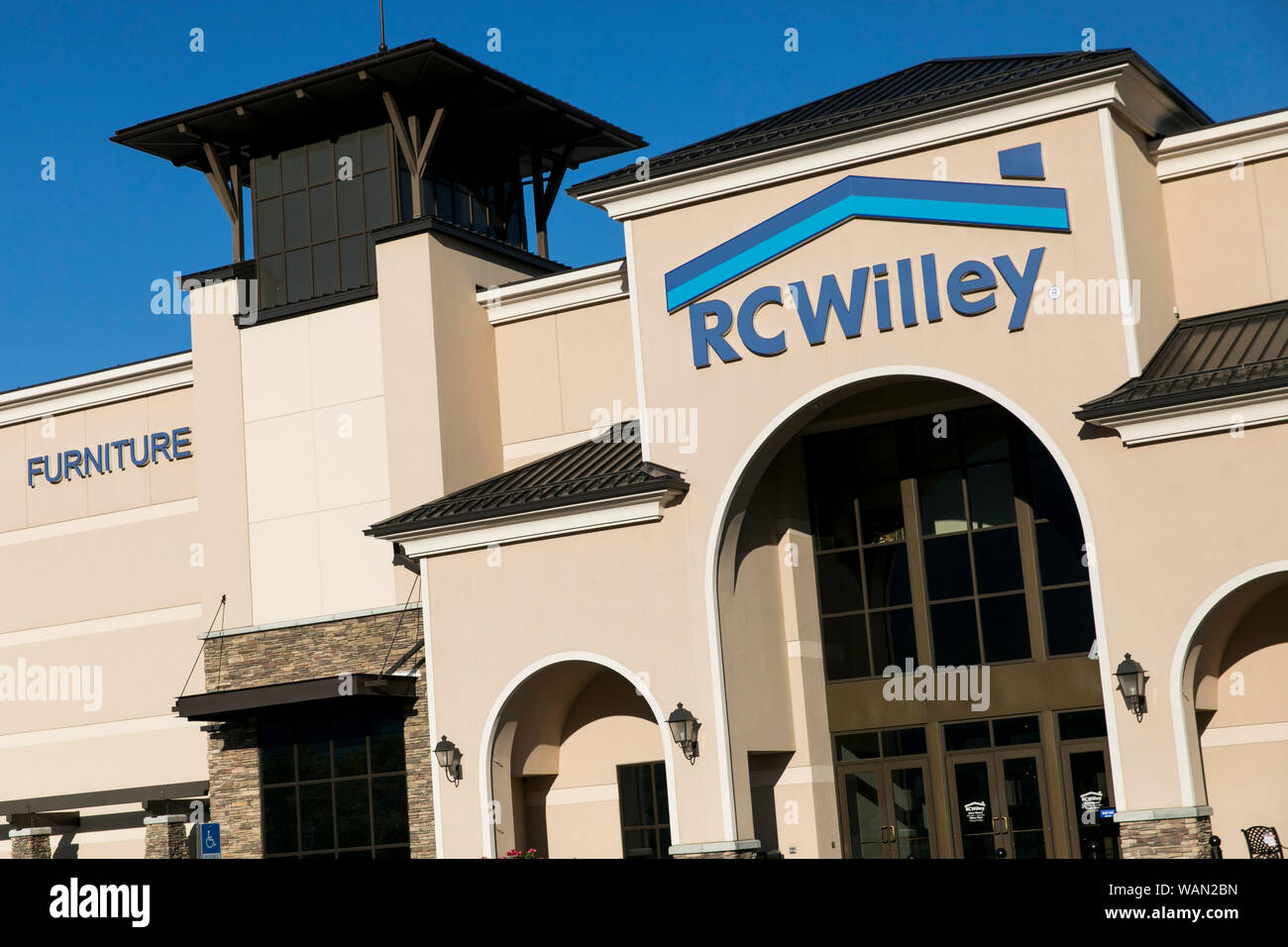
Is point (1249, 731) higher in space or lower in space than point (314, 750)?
lower

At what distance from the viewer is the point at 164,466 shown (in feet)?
92.3

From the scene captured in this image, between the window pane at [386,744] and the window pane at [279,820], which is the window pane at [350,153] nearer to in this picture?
the window pane at [386,744]

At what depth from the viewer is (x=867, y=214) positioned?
20.1 metres

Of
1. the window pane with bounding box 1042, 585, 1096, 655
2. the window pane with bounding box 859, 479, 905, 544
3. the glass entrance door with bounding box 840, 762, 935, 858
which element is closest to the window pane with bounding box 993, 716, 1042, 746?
the window pane with bounding box 1042, 585, 1096, 655

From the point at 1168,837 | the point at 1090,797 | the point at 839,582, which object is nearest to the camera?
the point at 1168,837

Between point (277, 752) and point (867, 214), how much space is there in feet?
42.7

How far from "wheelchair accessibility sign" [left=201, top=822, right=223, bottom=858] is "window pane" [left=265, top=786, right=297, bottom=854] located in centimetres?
146

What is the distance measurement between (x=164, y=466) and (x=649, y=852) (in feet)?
40.7

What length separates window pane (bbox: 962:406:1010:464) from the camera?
21.6 metres

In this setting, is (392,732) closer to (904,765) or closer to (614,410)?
(614,410)

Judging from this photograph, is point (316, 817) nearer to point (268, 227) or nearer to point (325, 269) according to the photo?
point (325, 269)

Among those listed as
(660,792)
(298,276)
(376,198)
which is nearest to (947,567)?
(660,792)

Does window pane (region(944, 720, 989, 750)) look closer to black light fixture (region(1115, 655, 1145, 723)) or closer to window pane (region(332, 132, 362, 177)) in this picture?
black light fixture (region(1115, 655, 1145, 723))
